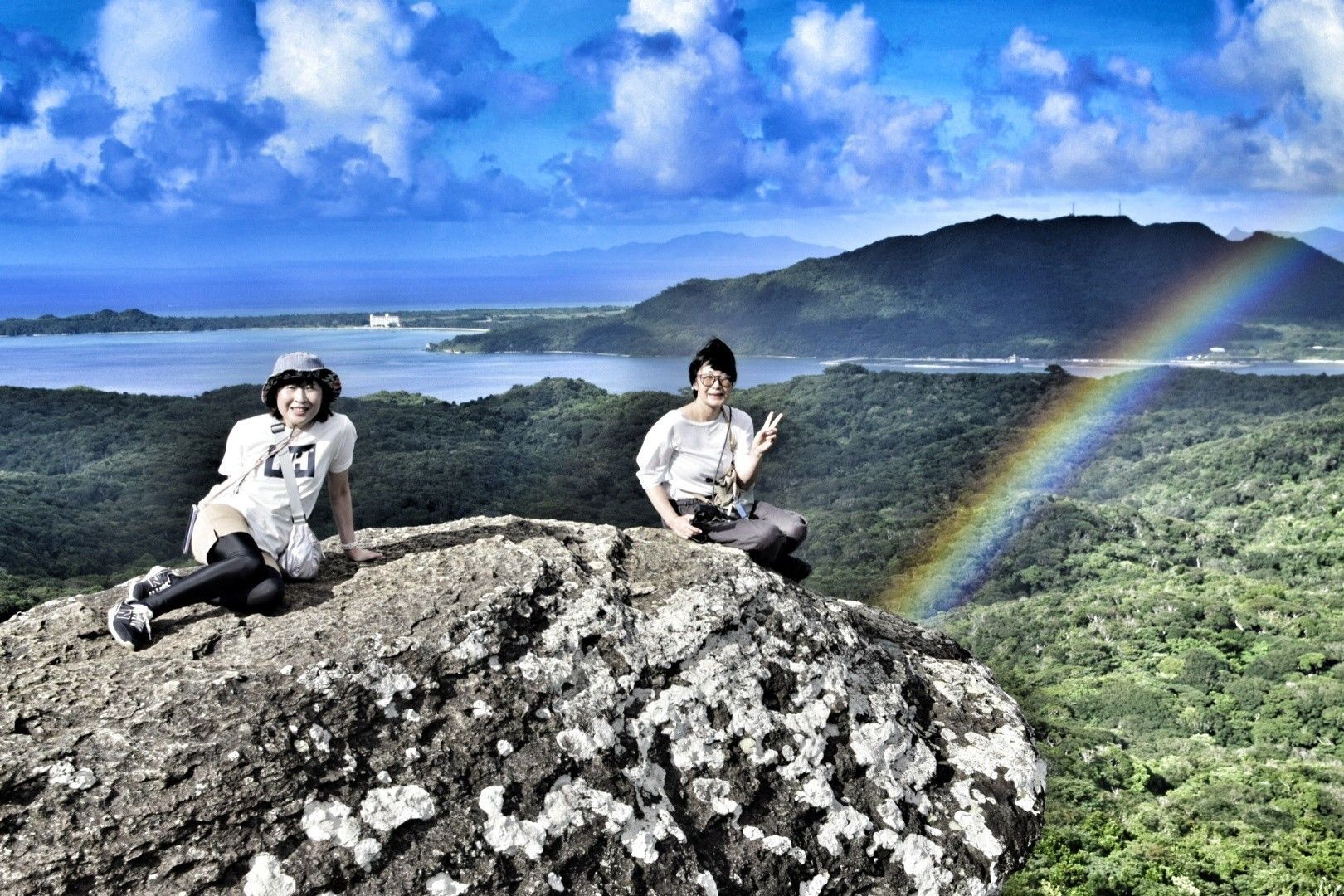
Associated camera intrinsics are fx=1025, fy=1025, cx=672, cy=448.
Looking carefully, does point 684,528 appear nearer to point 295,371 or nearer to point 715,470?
point 715,470

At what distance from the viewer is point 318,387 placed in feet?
19.3

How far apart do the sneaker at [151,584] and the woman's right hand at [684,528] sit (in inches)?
114

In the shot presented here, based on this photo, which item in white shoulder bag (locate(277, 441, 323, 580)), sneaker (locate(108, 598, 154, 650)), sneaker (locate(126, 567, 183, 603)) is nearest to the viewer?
sneaker (locate(108, 598, 154, 650))

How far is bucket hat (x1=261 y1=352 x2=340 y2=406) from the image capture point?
18.9 feet

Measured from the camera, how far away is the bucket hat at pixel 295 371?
5.76 m

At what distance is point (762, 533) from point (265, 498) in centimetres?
296

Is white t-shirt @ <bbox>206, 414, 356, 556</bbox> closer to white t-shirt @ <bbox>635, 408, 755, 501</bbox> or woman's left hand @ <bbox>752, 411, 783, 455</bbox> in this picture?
white t-shirt @ <bbox>635, 408, 755, 501</bbox>

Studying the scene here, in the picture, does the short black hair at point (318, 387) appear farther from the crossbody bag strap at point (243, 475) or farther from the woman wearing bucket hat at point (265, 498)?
the crossbody bag strap at point (243, 475)

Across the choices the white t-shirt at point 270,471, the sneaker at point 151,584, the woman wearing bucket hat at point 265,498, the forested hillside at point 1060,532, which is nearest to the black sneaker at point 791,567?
the woman wearing bucket hat at point 265,498

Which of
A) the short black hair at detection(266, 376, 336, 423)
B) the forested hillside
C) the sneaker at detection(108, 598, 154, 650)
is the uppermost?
the short black hair at detection(266, 376, 336, 423)

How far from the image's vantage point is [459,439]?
5572cm

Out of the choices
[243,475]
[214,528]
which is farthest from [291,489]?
[214,528]

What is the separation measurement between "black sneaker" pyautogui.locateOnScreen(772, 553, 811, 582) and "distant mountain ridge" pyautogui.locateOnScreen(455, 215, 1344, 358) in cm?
7718

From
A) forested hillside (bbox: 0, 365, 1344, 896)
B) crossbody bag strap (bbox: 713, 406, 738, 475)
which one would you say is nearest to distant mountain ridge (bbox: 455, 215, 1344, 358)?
forested hillside (bbox: 0, 365, 1344, 896)
